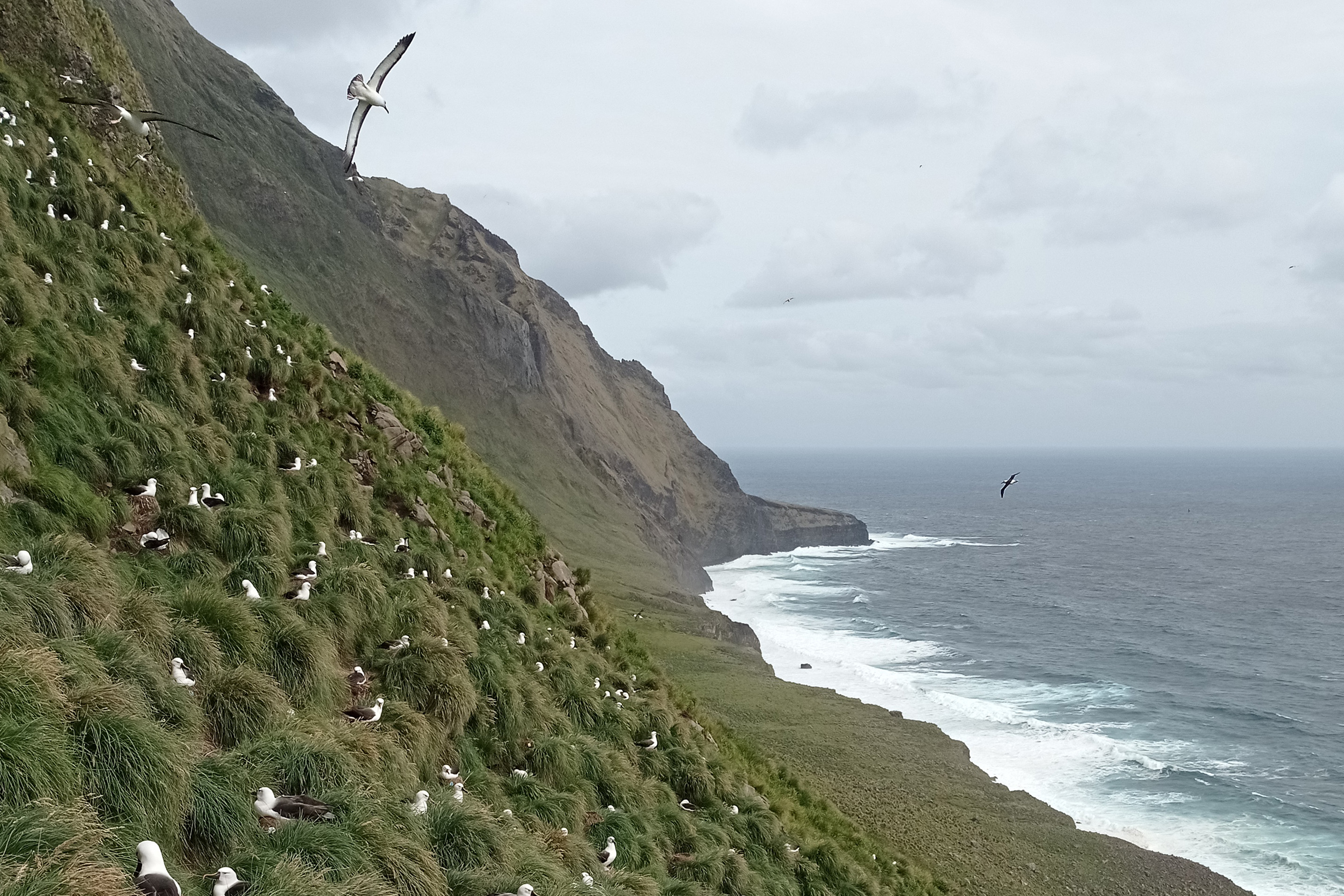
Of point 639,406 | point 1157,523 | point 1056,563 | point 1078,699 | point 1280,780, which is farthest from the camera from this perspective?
point 1157,523

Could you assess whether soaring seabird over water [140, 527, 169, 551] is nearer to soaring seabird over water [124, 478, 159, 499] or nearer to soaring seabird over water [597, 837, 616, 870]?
soaring seabird over water [124, 478, 159, 499]

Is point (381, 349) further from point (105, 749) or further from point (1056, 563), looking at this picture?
point (1056, 563)

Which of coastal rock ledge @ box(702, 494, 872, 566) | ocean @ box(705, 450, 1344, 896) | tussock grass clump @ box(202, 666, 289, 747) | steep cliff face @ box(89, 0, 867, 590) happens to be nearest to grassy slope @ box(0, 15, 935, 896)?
tussock grass clump @ box(202, 666, 289, 747)

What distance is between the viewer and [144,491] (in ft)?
34.3

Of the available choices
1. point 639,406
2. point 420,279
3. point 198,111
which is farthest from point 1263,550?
point 198,111

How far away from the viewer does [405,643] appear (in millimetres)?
10734

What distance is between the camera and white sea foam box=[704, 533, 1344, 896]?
29250mm

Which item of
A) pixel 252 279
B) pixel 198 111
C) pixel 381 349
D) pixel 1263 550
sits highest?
pixel 198 111

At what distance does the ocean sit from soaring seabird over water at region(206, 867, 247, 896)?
30809mm

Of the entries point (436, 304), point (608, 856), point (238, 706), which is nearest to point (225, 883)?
point (238, 706)

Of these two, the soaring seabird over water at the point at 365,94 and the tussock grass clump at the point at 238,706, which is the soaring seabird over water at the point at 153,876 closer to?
the tussock grass clump at the point at 238,706

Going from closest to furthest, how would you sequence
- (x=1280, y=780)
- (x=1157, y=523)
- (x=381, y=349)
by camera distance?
(x=1280, y=780) < (x=381, y=349) < (x=1157, y=523)

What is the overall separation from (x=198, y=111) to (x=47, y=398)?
59.1 m

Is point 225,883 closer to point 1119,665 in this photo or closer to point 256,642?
point 256,642
